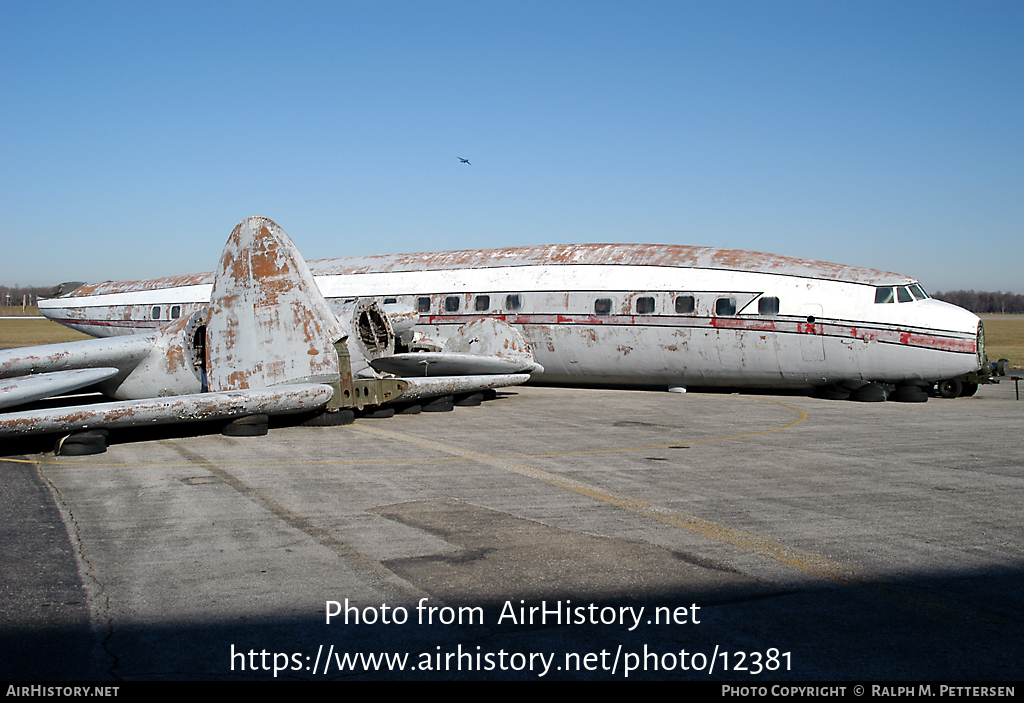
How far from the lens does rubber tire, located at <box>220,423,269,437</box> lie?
12.4m

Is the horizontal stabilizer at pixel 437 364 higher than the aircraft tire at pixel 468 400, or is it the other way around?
the horizontal stabilizer at pixel 437 364

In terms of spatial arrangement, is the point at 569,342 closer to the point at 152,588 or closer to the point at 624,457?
the point at 624,457

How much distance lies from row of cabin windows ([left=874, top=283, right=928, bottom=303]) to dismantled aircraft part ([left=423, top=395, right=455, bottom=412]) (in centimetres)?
963

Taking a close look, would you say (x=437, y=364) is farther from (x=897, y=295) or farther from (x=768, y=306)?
(x=897, y=295)

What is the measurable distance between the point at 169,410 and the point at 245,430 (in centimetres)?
150

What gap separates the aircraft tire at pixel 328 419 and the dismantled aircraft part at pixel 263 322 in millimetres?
703

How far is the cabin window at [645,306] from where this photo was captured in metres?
19.5

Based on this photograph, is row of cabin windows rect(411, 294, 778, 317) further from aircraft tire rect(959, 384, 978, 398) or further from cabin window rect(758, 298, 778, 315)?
aircraft tire rect(959, 384, 978, 398)

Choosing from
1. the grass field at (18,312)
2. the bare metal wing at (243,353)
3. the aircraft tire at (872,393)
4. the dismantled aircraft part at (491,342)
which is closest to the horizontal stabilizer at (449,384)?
the bare metal wing at (243,353)

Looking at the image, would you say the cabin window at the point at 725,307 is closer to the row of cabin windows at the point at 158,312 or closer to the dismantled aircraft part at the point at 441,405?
the dismantled aircraft part at the point at 441,405

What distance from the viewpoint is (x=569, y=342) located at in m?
20.5

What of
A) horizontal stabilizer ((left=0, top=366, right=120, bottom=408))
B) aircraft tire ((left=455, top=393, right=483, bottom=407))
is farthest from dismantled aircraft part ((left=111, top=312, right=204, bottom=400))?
aircraft tire ((left=455, top=393, right=483, bottom=407))

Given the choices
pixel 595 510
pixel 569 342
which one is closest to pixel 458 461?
pixel 595 510

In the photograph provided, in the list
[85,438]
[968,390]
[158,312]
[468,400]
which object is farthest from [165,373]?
[968,390]
